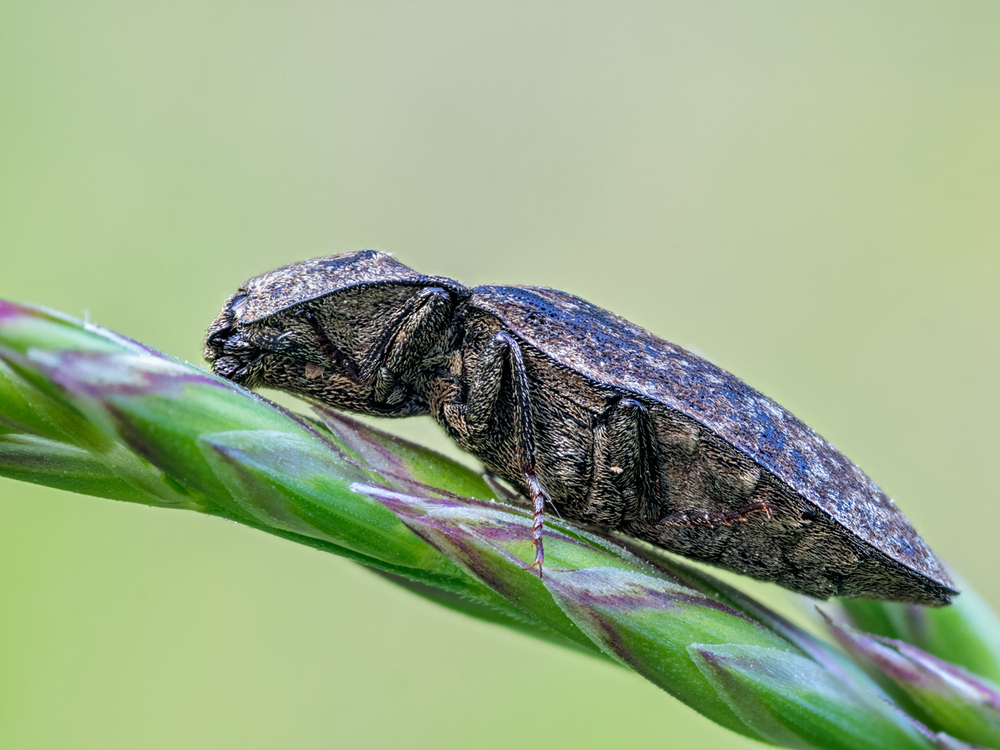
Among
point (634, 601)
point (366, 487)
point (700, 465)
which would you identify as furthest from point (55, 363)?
point (700, 465)

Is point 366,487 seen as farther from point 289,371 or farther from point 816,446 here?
point 816,446

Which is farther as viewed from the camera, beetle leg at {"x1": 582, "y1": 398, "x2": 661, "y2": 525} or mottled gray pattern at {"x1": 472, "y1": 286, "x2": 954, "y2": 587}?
beetle leg at {"x1": 582, "y1": 398, "x2": 661, "y2": 525}

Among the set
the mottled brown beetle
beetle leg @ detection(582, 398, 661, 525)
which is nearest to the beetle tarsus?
the mottled brown beetle

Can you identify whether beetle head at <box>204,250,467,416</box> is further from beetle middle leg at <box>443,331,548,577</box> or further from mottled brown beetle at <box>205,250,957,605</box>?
beetle middle leg at <box>443,331,548,577</box>

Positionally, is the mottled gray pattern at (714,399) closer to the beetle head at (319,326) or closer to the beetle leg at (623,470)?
the beetle leg at (623,470)

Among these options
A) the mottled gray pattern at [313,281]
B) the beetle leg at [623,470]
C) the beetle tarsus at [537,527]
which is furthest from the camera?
the mottled gray pattern at [313,281]

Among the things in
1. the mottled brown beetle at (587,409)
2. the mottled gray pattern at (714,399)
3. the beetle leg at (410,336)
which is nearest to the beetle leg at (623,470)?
the mottled brown beetle at (587,409)

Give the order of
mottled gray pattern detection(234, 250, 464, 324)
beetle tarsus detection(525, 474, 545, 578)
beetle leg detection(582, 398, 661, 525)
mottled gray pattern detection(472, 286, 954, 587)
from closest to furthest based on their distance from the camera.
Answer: beetle tarsus detection(525, 474, 545, 578), mottled gray pattern detection(472, 286, 954, 587), beetle leg detection(582, 398, 661, 525), mottled gray pattern detection(234, 250, 464, 324)
